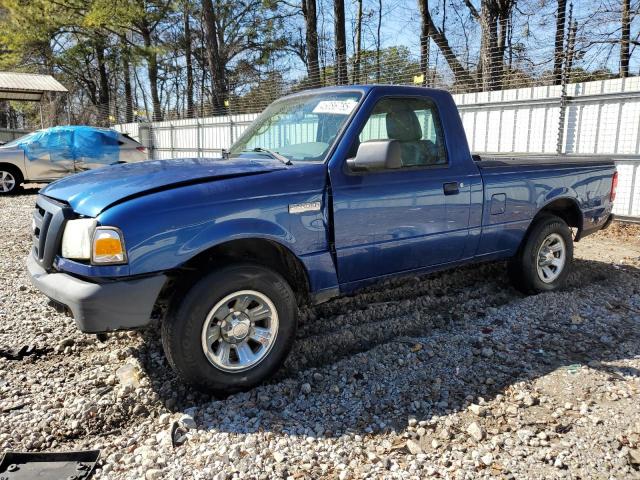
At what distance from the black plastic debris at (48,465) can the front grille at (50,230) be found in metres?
1.09

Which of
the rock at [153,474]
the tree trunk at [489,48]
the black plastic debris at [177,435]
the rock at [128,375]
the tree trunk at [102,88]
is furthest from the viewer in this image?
the tree trunk at [102,88]

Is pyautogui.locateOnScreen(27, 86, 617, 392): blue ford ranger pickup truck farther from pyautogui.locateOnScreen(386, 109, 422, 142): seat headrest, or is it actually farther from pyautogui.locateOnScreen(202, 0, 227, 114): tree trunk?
pyautogui.locateOnScreen(202, 0, 227, 114): tree trunk

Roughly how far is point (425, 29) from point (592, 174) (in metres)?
14.4

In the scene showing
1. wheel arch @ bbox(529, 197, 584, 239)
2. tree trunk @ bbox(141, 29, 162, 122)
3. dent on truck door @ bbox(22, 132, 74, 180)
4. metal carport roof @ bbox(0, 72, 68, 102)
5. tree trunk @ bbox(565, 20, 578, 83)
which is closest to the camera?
wheel arch @ bbox(529, 197, 584, 239)

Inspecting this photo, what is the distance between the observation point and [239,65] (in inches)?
1095

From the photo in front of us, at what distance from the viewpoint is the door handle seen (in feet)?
13.5

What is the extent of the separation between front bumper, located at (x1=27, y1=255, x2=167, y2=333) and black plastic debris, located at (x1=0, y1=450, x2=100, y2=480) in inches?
25.2

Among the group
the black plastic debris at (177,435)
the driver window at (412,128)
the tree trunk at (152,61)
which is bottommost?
the black plastic debris at (177,435)

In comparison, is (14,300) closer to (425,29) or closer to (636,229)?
(636,229)

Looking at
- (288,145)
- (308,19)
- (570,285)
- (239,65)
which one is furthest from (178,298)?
(239,65)

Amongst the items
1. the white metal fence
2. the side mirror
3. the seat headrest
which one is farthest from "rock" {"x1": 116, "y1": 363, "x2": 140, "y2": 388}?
the white metal fence

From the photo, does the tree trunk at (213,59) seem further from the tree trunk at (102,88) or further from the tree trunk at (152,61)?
the tree trunk at (102,88)

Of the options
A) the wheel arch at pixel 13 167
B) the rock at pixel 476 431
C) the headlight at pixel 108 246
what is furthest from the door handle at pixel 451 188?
the wheel arch at pixel 13 167

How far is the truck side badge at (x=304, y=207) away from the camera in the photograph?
3307 millimetres
